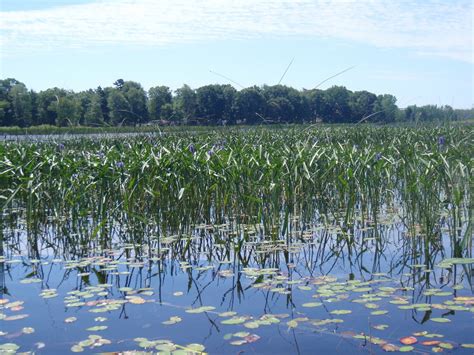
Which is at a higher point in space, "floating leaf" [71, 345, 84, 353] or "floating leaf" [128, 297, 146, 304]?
"floating leaf" [128, 297, 146, 304]

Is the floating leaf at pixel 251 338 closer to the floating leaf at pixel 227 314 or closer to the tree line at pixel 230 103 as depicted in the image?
the floating leaf at pixel 227 314

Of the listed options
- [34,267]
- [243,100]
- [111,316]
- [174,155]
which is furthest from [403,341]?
[243,100]

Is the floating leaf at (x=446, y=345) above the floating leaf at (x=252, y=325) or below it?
below

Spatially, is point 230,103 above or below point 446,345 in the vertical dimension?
above

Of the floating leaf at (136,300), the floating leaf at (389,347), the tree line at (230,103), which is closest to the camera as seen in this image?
the floating leaf at (389,347)

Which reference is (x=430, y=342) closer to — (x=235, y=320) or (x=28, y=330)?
(x=235, y=320)

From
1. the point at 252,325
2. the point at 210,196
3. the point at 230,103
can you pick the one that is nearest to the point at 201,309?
the point at 252,325

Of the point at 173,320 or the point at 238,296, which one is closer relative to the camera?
the point at 173,320

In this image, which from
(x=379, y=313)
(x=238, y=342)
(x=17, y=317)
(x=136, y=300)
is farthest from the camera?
(x=136, y=300)

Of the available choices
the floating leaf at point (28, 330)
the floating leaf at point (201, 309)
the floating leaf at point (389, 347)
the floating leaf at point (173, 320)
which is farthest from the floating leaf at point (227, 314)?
the floating leaf at point (28, 330)

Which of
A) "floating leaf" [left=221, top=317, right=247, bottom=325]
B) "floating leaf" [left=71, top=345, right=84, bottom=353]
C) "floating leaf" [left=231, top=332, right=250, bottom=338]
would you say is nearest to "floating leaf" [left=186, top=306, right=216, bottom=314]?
"floating leaf" [left=221, top=317, right=247, bottom=325]

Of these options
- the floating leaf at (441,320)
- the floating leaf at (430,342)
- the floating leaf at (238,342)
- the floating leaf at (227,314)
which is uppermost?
the floating leaf at (227,314)

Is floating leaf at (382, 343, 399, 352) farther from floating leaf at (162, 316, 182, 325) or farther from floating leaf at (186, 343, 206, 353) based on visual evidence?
floating leaf at (162, 316, 182, 325)

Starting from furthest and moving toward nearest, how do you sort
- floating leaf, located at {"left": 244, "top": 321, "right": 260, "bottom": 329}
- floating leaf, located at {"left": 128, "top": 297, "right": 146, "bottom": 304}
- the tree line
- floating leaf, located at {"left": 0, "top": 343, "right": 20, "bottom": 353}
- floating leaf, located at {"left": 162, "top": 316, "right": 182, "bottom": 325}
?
1. the tree line
2. floating leaf, located at {"left": 128, "top": 297, "right": 146, "bottom": 304}
3. floating leaf, located at {"left": 162, "top": 316, "right": 182, "bottom": 325}
4. floating leaf, located at {"left": 244, "top": 321, "right": 260, "bottom": 329}
5. floating leaf, located at {"left": 0, "top": 343, "right": 20, "bottom": 353}
